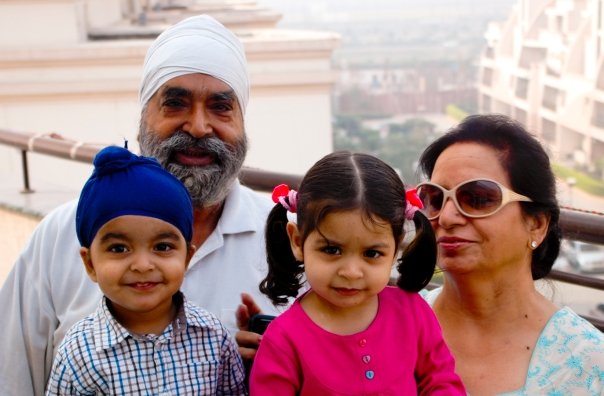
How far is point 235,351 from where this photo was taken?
2.46 meters

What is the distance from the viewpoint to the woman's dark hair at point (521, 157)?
261 cm

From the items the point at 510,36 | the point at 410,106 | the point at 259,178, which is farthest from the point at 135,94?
the point at 410,106

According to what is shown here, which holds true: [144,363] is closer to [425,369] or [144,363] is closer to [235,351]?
[235,351]

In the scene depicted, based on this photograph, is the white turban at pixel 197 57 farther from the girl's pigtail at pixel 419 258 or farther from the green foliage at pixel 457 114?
the girl's pigtail at pixel 419 258

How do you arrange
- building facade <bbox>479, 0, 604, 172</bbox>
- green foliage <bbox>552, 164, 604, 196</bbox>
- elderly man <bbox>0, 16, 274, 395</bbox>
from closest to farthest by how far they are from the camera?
elderly man <bbox>0, 16, 274, 395</bbox>
green foliage <bbox>552, 164, 604, 196</bbox>
building facade <bbox>479, 0, 604, 172</bbox>

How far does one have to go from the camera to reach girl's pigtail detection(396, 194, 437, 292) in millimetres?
2387

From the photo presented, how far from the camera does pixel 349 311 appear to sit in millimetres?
2293

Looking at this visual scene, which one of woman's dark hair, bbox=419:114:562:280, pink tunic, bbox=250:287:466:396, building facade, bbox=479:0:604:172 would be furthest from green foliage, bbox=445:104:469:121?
building facade, bbox=479:0:604:172

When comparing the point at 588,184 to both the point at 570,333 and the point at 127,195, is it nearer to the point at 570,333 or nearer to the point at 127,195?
the point at 570,333

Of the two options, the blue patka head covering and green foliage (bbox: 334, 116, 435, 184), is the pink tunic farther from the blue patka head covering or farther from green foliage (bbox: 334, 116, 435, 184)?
green foliage (bbox: 334, 116, 435, 184)

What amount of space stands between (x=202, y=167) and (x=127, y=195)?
24.4 inches

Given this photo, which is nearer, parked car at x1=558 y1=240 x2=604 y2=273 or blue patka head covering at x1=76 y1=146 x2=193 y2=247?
blue patka head covering at x1=76 y1=146 x2=193 y2=247

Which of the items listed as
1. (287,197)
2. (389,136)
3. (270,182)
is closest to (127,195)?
(287,197)

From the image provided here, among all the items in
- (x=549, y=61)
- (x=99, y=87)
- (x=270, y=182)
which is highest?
(x=270, y=182)
